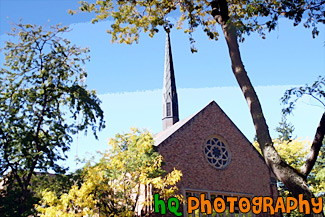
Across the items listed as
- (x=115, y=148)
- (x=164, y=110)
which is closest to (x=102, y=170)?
(x=115, y=148)

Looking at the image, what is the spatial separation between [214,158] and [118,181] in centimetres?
851

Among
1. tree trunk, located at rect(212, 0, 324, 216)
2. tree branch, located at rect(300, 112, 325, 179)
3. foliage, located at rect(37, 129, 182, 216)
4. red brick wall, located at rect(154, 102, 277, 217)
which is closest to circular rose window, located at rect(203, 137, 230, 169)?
red brick wall, located at rect(154, 102, 277, 217)

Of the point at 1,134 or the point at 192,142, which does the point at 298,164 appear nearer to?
the point at 192,142

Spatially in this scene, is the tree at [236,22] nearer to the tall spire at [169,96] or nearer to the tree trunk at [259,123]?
the tree trunk at [259,123]

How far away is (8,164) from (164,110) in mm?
18834

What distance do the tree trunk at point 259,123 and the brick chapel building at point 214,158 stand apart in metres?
11.1

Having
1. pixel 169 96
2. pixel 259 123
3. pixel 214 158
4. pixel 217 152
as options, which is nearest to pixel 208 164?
pixel 214 158

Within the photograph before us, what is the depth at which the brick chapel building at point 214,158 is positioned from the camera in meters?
20.1

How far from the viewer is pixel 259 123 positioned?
26.7 feet

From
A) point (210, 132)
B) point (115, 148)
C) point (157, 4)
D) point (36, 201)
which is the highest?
point (157, 4)

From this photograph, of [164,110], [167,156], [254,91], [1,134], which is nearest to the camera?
[254,91]

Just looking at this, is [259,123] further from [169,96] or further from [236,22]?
[169,96]

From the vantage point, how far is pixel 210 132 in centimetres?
2253

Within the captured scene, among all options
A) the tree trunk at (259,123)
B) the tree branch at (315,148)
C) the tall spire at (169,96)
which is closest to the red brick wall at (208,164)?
the tall spire at (169,96)
